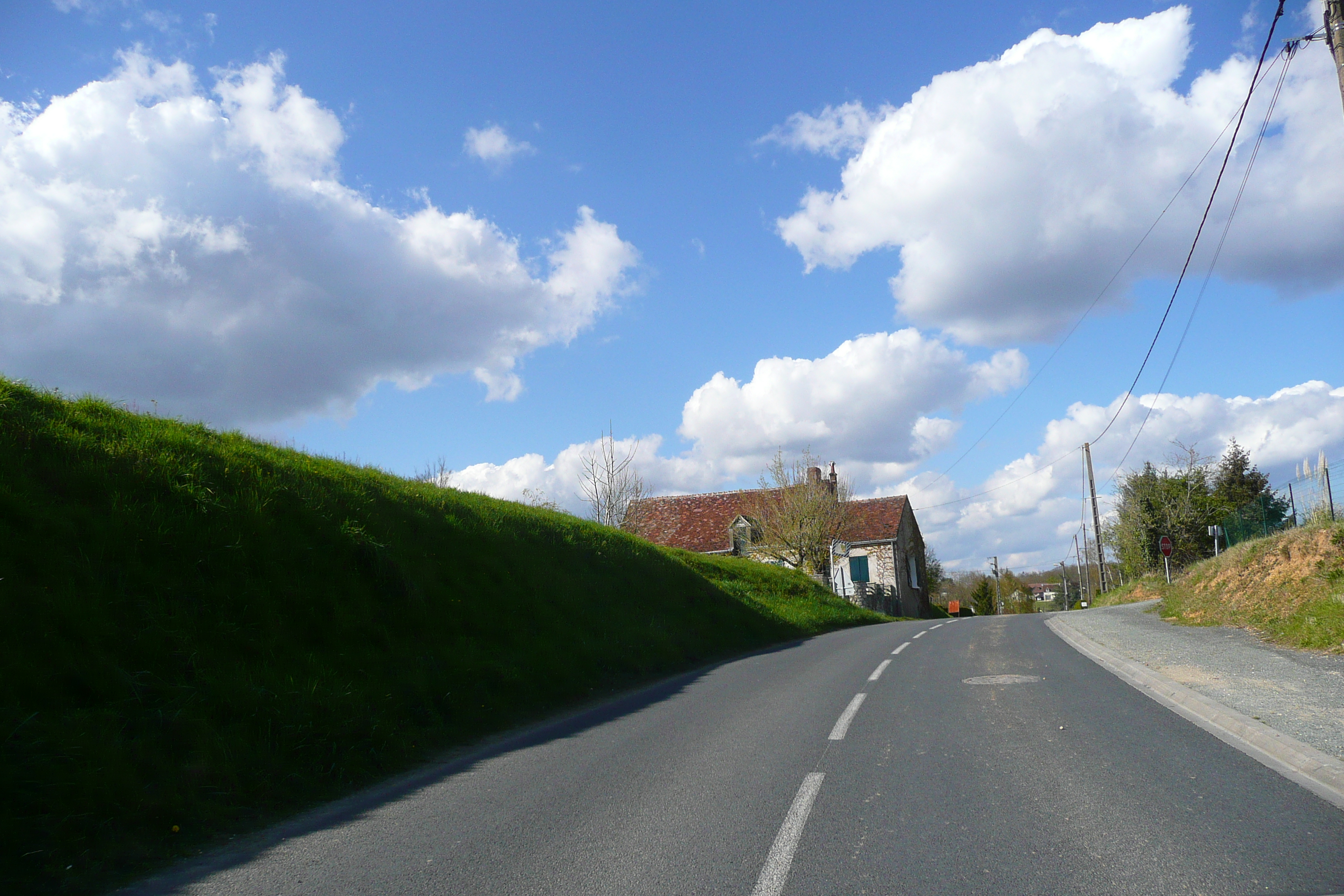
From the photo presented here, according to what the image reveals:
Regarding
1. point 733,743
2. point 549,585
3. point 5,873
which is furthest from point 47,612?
point 549,585

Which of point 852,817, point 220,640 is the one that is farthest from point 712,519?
point 852,817

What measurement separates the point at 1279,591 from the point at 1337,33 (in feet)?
30.7

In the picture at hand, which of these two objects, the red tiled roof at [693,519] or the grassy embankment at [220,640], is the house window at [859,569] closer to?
the red tiled roof at [693,519]

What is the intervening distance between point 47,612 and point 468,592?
6.67m

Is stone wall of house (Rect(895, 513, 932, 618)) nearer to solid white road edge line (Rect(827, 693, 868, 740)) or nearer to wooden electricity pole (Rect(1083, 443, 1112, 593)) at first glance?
wooden electricity pole (Rect(1083, 443, 1112, 593))

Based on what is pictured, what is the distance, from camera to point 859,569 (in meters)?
49.9

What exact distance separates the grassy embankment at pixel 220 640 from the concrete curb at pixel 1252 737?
23.8 ft

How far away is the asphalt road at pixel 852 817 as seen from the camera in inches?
162

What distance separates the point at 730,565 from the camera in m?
30.7

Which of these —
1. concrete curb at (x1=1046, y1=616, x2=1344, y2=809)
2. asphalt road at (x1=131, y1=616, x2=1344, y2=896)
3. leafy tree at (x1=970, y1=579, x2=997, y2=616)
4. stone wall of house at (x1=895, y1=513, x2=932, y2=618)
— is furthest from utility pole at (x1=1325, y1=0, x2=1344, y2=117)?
leafy tree at (x1=970, y1=579, x2=997, y2=616)

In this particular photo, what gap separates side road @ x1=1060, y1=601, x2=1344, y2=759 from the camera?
22.1ft

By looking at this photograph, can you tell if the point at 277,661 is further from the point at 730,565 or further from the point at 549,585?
the point at 730,565

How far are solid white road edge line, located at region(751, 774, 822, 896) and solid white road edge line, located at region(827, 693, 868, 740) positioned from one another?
4.79 feet

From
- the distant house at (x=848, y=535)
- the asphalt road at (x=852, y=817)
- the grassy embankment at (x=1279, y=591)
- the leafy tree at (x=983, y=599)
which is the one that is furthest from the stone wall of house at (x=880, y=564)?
the asphalt road at (x=852, y=817)
